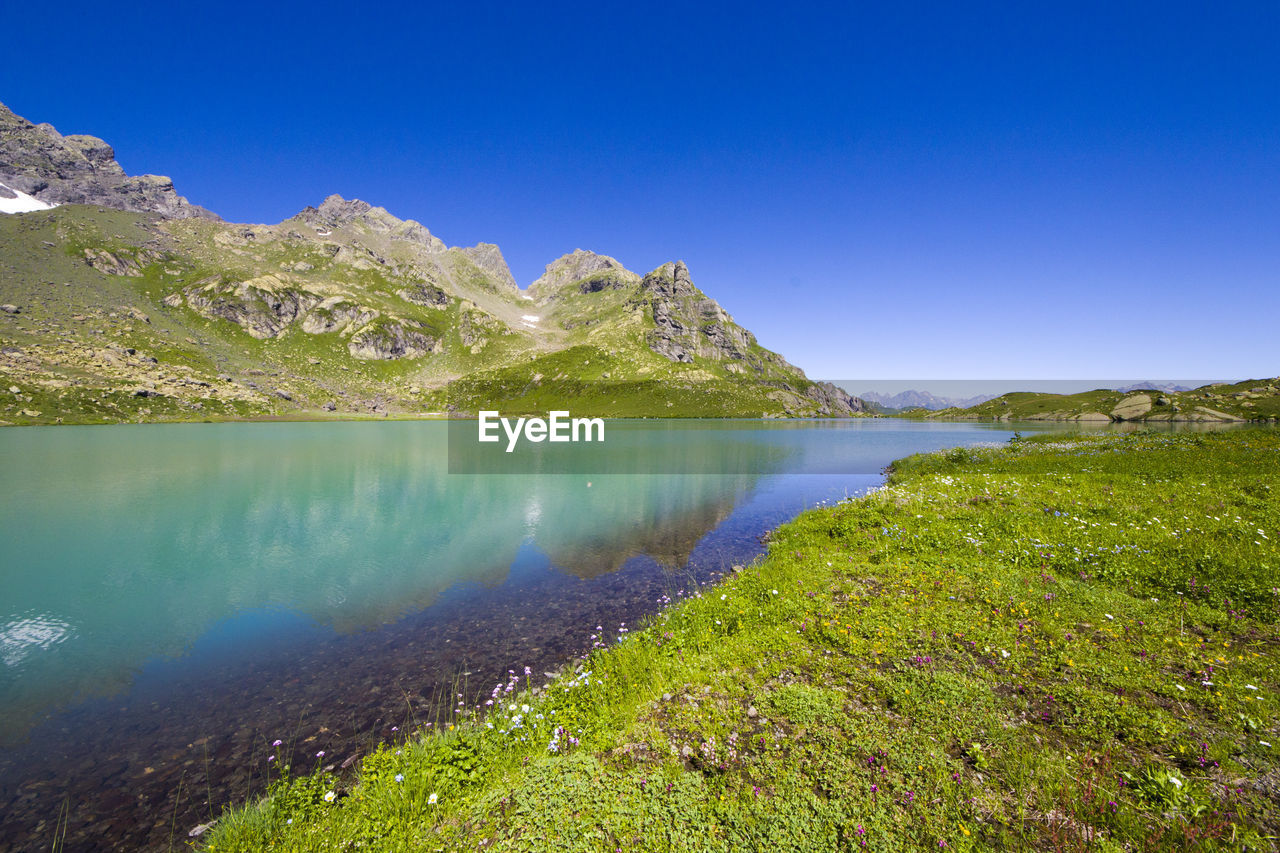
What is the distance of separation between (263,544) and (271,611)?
1096cm

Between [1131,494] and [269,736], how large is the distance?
35.1 metres


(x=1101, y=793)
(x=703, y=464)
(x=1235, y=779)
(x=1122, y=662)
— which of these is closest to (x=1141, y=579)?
(x=1122, y=662)

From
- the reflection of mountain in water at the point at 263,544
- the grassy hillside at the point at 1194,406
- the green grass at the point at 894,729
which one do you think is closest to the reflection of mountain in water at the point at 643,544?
the reflection of mountain in water at the point at 263,544

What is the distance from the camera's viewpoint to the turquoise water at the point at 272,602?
36.9ft

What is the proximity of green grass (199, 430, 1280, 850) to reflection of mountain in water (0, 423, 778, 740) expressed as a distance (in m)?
11.1

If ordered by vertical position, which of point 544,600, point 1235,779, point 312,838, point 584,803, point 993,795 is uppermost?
point 1235,779

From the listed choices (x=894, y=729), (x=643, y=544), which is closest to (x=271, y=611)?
(x=643, y=544)

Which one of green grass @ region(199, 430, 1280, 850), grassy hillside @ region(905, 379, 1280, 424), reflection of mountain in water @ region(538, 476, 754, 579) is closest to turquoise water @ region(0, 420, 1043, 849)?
reflection of mountain in water @ region(538, 476, 754, 579)

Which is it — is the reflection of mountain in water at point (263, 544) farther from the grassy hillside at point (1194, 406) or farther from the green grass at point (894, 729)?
the grassy hillside at point (1194, 406)

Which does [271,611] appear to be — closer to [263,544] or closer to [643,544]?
[263,544]

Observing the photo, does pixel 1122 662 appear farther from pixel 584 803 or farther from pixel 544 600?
pixel 544 600

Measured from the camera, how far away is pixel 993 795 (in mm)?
6676

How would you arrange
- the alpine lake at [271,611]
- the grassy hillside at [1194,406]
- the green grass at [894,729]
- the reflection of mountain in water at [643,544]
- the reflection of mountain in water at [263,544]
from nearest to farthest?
the green grass at [894,729] < the alpine lake at [271,611] < the reflection of mountain in water at [263,544] < the reflection of mountain in water at [643,544] < the grassy hillside at [1194,406]

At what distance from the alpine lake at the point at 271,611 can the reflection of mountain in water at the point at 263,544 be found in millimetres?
153
